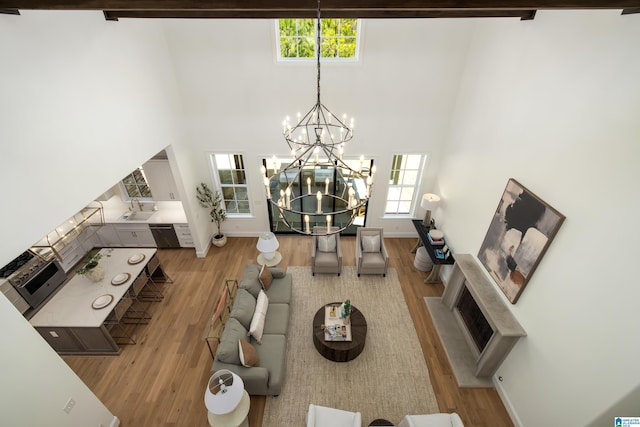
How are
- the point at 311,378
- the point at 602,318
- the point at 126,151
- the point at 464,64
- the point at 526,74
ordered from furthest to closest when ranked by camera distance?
the point at 464,64 → the point at 311,378 → the point at 126,151 → the point at 526,74 → the point at 602,318

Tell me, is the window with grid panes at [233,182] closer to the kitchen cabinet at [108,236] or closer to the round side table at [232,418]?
the kitchen cabinet at [108,236]

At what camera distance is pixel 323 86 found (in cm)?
575

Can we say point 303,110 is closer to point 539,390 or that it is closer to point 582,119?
point 582,119

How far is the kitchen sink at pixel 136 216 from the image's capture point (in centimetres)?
700

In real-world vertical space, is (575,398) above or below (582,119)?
below

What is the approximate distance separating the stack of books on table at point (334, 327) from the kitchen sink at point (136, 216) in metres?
5.11

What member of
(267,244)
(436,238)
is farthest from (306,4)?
(436,238)

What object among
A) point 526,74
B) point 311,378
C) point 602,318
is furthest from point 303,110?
point 602,318

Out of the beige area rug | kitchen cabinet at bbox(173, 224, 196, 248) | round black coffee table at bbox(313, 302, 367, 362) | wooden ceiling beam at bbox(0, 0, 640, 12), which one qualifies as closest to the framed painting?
the beige area rug

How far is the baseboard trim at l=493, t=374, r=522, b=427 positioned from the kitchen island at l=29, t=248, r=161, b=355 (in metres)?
6.26

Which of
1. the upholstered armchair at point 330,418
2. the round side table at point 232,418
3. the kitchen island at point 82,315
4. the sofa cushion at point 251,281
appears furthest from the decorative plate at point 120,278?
the upholstered armchair at point 330,418

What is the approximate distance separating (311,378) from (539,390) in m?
3.12

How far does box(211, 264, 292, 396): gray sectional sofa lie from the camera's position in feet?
13.4

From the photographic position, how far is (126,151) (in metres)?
4.25
